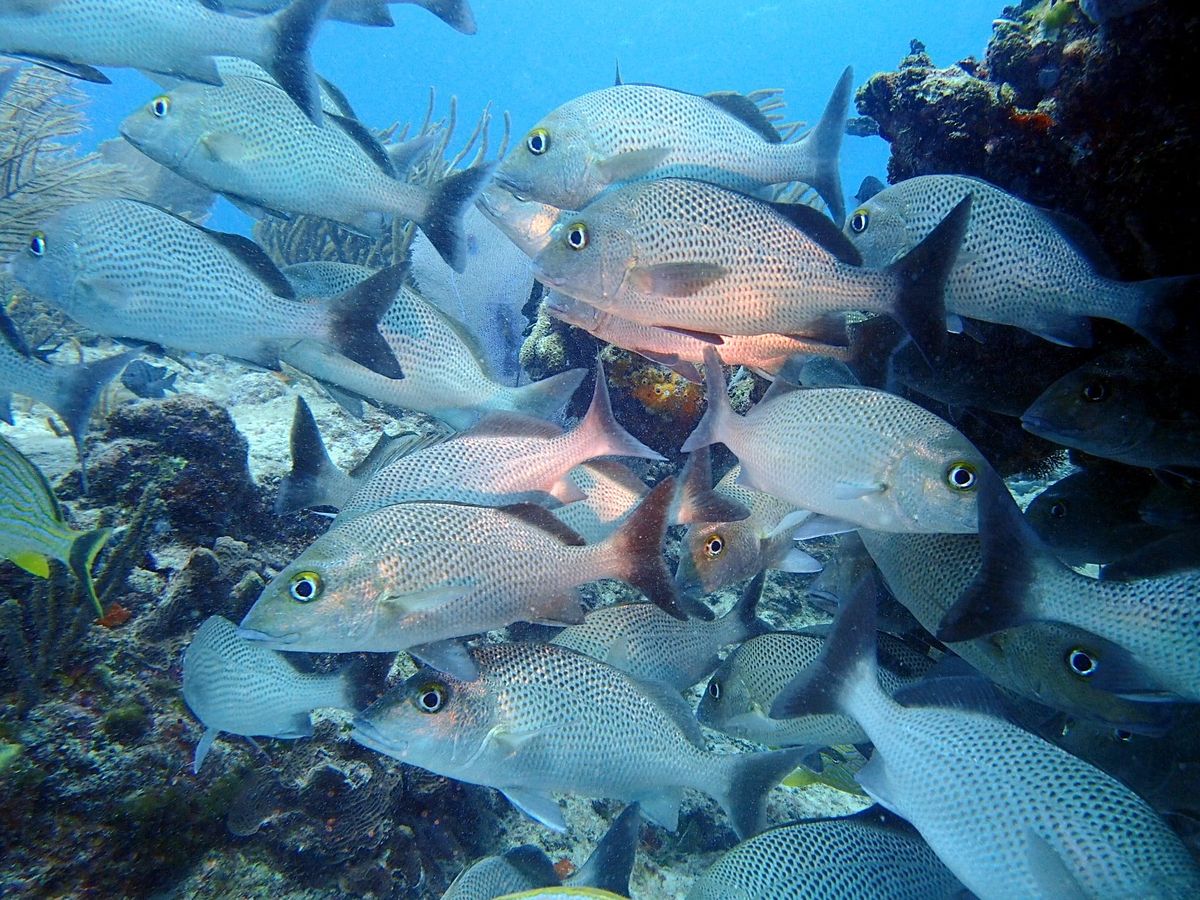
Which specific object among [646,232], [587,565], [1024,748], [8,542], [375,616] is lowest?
[8,542]

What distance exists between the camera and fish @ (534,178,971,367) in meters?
2.71

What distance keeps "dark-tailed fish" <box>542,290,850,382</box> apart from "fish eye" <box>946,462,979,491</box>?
3.63 feet

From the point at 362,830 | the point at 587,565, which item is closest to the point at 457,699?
the point at 587,565

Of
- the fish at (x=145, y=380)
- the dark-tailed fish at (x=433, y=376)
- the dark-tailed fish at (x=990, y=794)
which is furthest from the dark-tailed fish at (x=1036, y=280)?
the fish at (x=145, y=380)

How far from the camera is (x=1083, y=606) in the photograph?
2.26 metres

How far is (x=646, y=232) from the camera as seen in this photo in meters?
2.78

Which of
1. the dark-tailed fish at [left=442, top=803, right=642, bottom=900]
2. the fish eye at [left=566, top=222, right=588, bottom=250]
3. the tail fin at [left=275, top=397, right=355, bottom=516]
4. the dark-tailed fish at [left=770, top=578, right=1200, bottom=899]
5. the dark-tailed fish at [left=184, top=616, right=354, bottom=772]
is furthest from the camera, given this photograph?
the tail fin at [left=275, top=397, right=355, bottom=516]

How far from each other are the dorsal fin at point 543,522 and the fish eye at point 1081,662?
2.07 m

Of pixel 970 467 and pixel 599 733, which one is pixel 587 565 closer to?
pixel 599 733

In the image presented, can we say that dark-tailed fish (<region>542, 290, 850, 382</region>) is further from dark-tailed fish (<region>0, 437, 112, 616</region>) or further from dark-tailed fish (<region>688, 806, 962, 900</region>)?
dark-tailed fish (<region>0, 437, 112, 616</region>)

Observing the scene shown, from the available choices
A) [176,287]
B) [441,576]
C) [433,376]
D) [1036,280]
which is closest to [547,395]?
[433,376]

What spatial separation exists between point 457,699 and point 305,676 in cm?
84

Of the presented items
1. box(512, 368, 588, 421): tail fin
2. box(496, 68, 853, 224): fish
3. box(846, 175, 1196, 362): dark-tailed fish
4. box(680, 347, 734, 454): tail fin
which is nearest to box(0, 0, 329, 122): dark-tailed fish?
box(496, 68, 853, 224): fish

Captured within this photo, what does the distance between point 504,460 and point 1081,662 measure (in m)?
2.62
